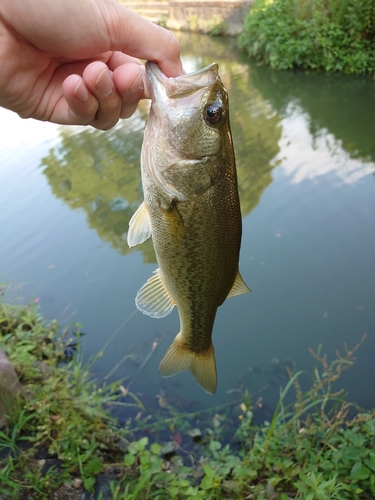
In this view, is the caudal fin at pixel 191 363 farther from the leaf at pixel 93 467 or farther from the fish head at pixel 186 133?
the leaf at pixel 93 467

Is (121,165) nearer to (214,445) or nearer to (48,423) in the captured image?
(48,423)

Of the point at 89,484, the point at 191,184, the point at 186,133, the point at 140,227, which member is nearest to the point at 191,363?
the point at 140,227

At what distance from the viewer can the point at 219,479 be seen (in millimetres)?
2770

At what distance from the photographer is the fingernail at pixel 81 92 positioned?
176cm

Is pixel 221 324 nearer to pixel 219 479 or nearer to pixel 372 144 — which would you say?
pixel 219 479

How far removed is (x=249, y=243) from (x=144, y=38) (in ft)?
13.4

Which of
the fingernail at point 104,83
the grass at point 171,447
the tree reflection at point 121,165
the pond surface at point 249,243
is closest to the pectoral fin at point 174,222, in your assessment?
the fingernail at point 104,83

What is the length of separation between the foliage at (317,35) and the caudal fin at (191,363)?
10680 millimetres

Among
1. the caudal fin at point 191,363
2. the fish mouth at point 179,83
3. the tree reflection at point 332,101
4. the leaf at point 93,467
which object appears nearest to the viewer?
the fish mouth at point 179,83

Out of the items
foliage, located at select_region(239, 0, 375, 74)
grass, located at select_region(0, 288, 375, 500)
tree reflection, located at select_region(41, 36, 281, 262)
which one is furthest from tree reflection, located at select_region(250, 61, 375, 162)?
grass, located at select_region(0, 288, 375, 500)

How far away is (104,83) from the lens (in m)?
1.78

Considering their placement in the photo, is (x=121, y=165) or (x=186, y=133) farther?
(x=121, y=165)

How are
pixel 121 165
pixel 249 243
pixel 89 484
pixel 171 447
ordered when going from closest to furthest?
pixel 89 484
pixel 171 447
pixel 249 243
pixel 121 165

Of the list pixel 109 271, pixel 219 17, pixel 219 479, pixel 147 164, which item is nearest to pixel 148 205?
pixel 147 164
